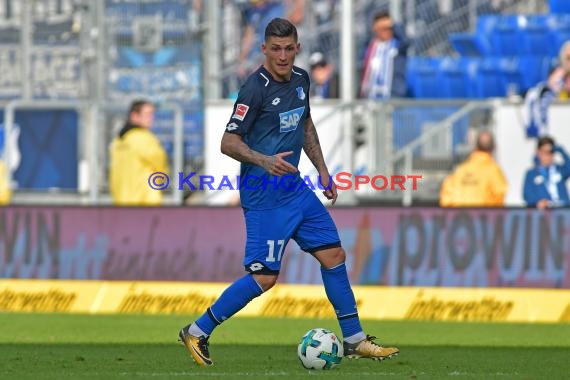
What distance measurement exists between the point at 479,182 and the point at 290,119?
8.01m

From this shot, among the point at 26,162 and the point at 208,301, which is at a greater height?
the point at 26,162

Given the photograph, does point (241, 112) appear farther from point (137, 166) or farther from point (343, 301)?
point (137, 166)

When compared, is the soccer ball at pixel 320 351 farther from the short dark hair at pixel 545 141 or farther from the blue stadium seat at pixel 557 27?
the blue stadium seat at pixel 557 27

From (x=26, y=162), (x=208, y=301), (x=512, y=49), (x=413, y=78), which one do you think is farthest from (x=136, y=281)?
(x=512, y=49)

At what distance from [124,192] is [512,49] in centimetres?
733

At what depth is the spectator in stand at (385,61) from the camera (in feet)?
63.4

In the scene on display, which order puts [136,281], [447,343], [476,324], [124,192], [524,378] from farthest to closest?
[124,192] < [136,281] < [476,324] < [447,343] < [524,378]

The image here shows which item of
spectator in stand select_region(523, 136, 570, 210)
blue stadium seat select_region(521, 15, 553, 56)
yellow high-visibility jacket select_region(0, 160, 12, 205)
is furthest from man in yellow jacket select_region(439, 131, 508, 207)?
yellow high-visibility jacket select_region(0, 160, 12, 205)

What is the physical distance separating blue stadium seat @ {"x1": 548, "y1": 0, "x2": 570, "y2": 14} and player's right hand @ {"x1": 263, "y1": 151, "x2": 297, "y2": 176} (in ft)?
44.9

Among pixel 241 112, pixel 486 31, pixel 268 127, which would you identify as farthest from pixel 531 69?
pixel 241 112

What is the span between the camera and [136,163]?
17953 millimetres

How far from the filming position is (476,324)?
15125 mm

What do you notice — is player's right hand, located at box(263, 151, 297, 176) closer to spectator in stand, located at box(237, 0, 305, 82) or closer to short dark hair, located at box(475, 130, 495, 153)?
short dark hair, located at box(475, 130, 495, 153)

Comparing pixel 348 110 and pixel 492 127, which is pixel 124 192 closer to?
pixel 348 110
